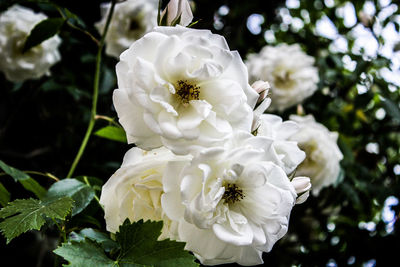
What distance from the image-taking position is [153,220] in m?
0.59

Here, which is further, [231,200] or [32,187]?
[32,187]

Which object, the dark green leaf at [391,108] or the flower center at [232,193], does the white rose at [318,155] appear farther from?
the flower center at [232,193]

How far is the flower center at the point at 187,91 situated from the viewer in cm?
57

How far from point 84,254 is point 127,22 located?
1.11 m

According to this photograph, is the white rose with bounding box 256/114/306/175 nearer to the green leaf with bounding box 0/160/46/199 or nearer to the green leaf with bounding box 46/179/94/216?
the green leaf with bounding box 46/179/94/216

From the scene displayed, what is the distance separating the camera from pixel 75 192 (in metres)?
0.72

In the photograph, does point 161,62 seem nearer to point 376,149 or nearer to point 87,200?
point 87,200

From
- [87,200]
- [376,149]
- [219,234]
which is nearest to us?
[219,234]

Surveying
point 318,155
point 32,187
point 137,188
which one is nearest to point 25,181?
point 32,187

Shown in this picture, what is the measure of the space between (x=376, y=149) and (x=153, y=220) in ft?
5.09

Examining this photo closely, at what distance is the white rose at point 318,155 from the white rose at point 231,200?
0.76 meters

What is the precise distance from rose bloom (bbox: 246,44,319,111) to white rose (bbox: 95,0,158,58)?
48 centimetres

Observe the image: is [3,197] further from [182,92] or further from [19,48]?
[19,48]

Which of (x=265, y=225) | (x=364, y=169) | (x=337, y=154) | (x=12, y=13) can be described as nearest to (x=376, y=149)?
(x=364, y=169)
